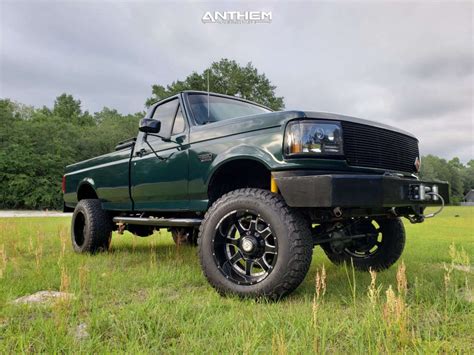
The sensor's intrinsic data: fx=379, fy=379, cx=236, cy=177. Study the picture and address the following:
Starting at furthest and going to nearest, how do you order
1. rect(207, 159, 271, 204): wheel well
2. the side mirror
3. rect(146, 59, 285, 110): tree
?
rect(146, 59, 285, 110): tree < the side mirror < rect(207, 159, 271, 204): wheel well

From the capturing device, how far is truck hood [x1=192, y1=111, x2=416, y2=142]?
281cm

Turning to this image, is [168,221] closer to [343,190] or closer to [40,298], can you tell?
[40,298]

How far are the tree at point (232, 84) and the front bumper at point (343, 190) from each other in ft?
105

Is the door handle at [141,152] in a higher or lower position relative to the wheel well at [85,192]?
higher

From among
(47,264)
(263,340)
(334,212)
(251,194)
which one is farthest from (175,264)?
(263,340)

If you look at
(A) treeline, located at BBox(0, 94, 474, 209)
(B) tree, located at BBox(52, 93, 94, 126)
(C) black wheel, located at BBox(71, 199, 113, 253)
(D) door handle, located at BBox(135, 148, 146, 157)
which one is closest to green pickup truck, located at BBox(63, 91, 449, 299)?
(D) door handle, located at BBox(135, 148, 146, 157)

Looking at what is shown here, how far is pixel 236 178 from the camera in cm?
361

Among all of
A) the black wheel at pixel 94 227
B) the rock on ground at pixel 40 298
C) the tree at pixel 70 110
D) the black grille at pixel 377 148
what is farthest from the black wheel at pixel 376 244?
the tree at pixel 70 110

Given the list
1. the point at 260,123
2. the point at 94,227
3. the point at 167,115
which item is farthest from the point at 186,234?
the point at 260,123

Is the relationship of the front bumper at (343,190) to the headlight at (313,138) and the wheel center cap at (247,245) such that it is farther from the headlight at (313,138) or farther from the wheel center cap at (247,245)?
the wheel center cap at (247,245)

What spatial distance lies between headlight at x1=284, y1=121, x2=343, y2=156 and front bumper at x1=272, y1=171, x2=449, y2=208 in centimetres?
18

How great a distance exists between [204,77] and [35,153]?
15754mm

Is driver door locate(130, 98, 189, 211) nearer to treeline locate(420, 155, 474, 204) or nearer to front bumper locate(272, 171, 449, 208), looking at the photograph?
front bumper locate(272, 171, 449, 208)

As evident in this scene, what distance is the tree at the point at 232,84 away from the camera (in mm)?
34875
